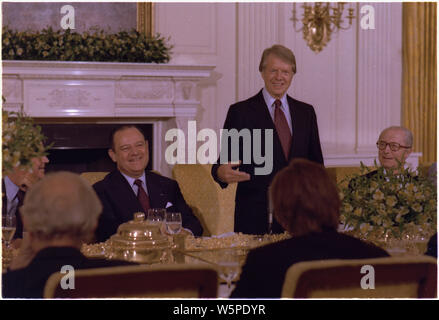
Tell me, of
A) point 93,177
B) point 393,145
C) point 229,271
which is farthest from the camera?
point 93,177

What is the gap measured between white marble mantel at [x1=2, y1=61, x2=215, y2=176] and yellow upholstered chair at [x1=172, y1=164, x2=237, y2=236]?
137 centimetres

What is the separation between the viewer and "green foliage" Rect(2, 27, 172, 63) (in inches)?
215

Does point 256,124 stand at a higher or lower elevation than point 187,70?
lower

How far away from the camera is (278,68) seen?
11.5ft

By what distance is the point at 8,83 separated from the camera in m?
5.42

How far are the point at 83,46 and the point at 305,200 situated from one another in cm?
403

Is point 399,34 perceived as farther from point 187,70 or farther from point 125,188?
point 125,188

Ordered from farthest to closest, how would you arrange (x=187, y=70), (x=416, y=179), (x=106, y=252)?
(x=187, y=70) → (x=416, y=179) → (x=106, y=252)

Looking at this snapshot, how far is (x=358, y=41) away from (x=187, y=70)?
6.60ft

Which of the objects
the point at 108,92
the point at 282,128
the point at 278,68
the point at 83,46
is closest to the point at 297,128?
the point at 282,128

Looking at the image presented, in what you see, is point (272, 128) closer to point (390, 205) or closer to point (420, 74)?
point (390, 205)

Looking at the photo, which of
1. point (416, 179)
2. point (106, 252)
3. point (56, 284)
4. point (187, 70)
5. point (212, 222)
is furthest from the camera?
point (187, 70)

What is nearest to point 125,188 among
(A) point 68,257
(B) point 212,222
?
(B) point 212,222

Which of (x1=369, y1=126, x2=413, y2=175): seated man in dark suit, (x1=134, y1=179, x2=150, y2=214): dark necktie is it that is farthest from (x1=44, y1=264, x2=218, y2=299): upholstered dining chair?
(x1=369, y1=126, x2=413, y2=175): seated man in dark suit
